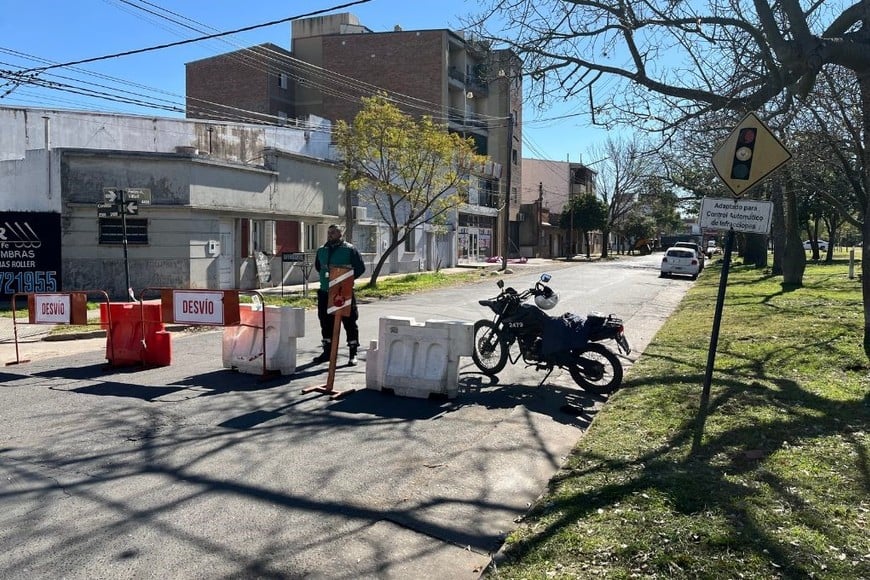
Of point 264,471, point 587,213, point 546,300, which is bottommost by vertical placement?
point 264,471

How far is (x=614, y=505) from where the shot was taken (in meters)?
4.48

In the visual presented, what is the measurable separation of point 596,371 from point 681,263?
26828 mm

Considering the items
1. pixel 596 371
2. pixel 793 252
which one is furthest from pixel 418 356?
pixel 793 252

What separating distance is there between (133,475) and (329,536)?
1.92 m

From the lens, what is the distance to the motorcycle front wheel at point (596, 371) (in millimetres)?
8203

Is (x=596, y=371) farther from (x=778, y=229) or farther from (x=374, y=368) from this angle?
(x=778, y=229)

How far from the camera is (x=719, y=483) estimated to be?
4.80 m

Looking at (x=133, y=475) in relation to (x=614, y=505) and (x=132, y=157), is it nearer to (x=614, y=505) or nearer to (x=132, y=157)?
(x=614, y=505)

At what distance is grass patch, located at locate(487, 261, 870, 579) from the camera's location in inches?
147

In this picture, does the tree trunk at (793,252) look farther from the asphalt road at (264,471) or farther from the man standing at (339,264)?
the man standing at (339,264)

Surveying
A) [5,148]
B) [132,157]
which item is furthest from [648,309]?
[5,148]

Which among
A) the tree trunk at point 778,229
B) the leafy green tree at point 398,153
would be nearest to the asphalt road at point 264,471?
the leafy green tree at point 398,153

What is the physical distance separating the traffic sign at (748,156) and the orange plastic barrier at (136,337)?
24.5 feet

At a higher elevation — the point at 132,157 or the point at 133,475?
the point at 132,157
